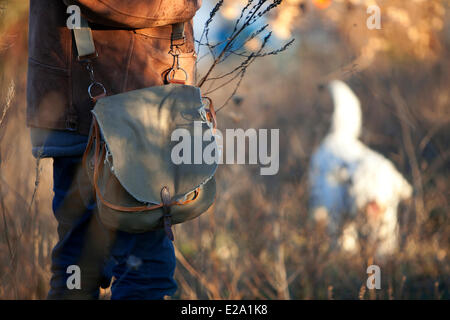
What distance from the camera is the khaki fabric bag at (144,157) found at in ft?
4.34

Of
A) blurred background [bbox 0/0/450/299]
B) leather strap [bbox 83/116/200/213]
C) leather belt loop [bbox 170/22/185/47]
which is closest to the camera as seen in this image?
leather strap [bbox 83/116/200/213]

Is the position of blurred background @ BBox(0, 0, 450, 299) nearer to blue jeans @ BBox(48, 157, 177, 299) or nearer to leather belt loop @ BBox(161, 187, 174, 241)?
blue jeans @ BBox(48, 157, 177, 299)

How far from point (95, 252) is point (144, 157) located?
42 cm

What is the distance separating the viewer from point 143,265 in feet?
4.70

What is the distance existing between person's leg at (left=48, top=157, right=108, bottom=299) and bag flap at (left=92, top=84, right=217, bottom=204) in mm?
213

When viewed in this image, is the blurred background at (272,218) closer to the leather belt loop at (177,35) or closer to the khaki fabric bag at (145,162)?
the khaki fabric bag at (145,162)

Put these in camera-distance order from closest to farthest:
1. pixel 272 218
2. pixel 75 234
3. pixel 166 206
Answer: pixel 166 206
pixel 75 234
pixel 272 218

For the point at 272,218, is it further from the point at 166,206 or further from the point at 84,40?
the point at 84,40

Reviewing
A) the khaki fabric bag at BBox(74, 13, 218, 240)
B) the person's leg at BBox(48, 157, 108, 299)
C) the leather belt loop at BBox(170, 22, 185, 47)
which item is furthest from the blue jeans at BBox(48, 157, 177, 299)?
the leather belt loop at BBox(170, 22, 185, 47)

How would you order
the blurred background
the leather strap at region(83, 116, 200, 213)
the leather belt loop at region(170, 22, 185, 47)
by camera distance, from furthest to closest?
the blurred background, the leather belt loop at region(170, 22, 185, 47), the leather strap at region(83, 116, 200, 213)

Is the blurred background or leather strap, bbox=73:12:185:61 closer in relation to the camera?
leather strap, bbox=73:12:185:61

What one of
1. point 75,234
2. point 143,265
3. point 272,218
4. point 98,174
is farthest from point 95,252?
point 272,218

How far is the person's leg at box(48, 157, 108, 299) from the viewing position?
58.4 inches
